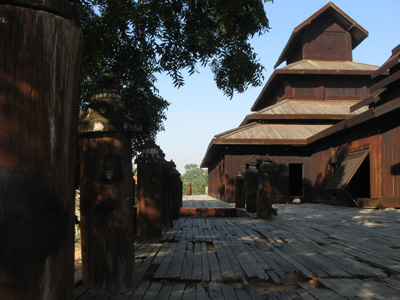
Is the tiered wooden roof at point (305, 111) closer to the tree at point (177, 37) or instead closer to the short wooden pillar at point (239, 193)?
the short wooden pillar at point (239, 193)

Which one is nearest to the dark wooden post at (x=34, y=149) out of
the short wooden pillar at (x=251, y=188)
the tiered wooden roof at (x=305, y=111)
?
the short wooden pillar at (x=251, y=188)

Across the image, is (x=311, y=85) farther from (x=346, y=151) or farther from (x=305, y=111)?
(x=346, y=151)

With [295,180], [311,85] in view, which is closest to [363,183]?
[311,85]

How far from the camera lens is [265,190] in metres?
8.55

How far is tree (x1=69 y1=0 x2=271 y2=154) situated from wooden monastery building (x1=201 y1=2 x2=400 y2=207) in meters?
6.62

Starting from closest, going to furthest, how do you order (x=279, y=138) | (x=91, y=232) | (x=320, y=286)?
(x=91, y=232)
(x=320, y=286)
(x=279, y=138)

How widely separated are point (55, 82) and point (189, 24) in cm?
438

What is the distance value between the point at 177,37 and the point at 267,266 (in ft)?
11.3

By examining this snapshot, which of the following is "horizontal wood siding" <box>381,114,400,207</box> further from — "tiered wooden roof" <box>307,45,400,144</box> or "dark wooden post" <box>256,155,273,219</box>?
"dark wooden post" <box>256,155,273,219</box>

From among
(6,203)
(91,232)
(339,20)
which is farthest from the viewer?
(339,20)

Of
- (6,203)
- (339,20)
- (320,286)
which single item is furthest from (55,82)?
(339,20)

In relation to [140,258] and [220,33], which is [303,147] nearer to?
[220,33]

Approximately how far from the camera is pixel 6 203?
48.8 inches

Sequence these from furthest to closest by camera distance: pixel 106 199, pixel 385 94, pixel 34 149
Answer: pixel 385 94 < pixel 106 199 < pixel 34 149
